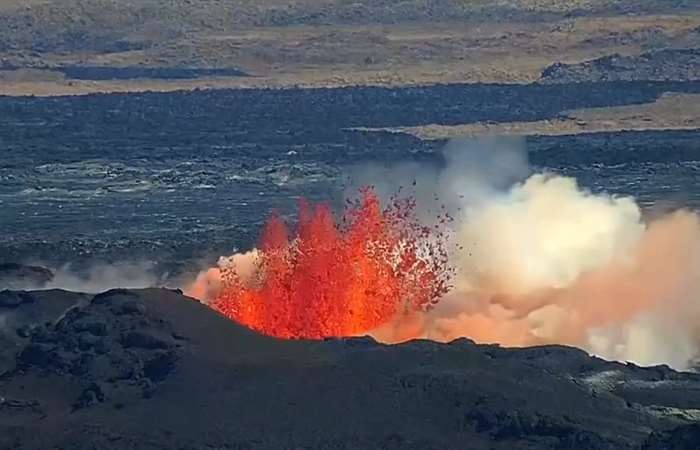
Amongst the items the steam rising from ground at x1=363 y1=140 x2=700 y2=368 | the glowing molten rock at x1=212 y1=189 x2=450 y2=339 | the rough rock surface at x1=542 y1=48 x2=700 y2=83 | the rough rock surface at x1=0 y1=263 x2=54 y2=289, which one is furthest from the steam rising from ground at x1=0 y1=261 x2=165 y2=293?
the rough rock surface at x1=542 y1=48 x2=700 y2=83

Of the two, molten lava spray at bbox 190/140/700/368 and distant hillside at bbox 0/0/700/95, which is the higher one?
distant hillside at bbox 0/0/700/95

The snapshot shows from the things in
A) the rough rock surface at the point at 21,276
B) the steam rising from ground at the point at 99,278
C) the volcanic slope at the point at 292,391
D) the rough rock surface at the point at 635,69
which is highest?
the rough rock surface at the point at 635,69

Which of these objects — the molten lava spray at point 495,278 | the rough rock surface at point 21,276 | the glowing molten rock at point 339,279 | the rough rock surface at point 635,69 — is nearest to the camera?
the glowing molten rock at point 339,279

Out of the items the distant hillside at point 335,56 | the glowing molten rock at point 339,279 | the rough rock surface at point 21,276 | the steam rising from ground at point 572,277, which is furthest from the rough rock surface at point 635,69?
the rough rock surface at point 21,276

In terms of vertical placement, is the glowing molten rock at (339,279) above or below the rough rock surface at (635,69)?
below

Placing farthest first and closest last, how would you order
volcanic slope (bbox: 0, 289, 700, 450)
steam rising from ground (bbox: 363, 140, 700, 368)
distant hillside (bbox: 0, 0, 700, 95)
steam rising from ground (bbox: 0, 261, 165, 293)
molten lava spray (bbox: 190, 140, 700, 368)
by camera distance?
distant hillside (bbox: 0, 0, 700, 95), steam rising from ground (bbox: 0, 261, 165, 293), steam rising from ground (bbox: 363, 140, 700, 368), molten lava spray (bbox: 190, 140, 700, 368), volcanic slope (bbox: 0, 289, 700, 450)

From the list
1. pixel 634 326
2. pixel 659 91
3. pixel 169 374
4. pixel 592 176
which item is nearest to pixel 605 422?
pixel 169 374

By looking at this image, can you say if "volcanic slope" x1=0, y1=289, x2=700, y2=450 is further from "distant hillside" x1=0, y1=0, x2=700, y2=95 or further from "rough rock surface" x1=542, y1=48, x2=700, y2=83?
"distant hillside" x1=0, y1=0, x2=700, y2=95

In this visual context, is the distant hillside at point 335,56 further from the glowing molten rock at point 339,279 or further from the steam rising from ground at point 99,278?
the steam rising from ground at point 99,278
